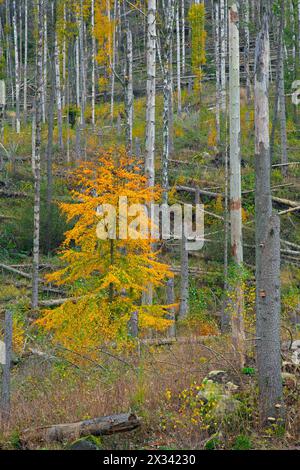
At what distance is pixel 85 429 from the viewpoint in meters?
6.27

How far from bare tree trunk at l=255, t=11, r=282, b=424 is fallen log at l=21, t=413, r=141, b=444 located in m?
1.38

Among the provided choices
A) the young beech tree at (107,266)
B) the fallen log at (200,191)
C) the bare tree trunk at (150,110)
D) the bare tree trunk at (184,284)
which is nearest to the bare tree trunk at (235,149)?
the young beech tree at (107,266)

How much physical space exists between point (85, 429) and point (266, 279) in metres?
2.43

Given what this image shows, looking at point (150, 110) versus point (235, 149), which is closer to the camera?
point (235, 149)

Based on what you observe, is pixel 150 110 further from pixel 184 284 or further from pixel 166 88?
pixel 184 284

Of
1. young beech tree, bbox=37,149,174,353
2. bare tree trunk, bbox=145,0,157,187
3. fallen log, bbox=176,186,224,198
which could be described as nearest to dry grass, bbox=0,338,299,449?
young beech tree, bbox=37,149,174,353

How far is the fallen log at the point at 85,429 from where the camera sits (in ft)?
20.3

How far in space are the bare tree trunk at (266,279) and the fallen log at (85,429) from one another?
1.38 metres

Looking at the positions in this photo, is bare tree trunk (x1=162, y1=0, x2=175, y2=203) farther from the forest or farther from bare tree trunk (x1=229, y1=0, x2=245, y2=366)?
bare tree trunk (x1=229, y1=0, x2=245, y2=366)

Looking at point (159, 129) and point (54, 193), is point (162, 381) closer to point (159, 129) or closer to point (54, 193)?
point (54, 193)

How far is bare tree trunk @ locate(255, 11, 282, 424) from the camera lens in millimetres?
6141

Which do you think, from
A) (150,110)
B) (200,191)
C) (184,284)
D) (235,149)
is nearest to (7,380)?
(235,149)

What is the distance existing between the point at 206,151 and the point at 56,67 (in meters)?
7.29

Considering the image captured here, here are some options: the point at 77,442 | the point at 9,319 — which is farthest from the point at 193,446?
the point at 9,319
